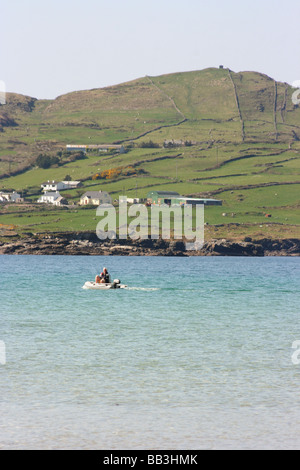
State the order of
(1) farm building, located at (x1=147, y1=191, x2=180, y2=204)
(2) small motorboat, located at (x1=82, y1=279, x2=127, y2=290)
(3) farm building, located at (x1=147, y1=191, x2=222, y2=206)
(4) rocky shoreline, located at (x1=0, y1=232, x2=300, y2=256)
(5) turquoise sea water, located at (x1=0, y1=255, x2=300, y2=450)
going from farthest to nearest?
(1) farm building, located at (x1=147, y1=191, x2=180, y2=204) < (3) farm building, located at (x1=147, y1=191, x2=222, y2=206) < (4) rocky shoreline, located at (x1=0, y1=232, x2=300, y2=256) < (2) small motorboat, located at (x1=82, y1=279, x2=127, y2=290) < (5) turquoise sea water, located at (x1=0, y1=255, x2=300, y2=450)

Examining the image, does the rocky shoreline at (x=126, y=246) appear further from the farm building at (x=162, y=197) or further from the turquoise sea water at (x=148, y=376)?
the turquoise sea water at (x=148, y=376)

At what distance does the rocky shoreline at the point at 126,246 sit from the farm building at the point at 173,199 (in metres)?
26.7

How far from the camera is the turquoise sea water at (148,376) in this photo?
20031mm

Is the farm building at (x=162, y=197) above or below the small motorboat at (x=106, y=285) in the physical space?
above

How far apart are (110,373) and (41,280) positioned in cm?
6130

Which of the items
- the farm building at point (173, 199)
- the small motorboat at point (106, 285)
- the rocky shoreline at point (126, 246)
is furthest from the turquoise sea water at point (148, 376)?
the farm building at point (173, 199)

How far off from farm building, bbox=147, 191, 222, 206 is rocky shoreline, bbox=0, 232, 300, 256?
2668 centimetres

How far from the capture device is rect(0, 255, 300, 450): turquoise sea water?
2003cm

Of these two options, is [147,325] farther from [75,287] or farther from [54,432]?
[75,287]

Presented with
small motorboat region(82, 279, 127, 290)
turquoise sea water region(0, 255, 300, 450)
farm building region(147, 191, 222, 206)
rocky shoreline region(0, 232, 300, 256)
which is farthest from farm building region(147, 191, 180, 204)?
turquoise sea water region(0, 255, 300, 450)

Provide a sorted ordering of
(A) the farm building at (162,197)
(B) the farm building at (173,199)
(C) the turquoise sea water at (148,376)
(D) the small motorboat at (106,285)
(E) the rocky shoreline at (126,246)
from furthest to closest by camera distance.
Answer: (A) the farm building at (162,197)
(B) the farm building at (173,199)
(E) the rocky shoreline at (126,246)
(D) the small motorboat at (106,285)
(C) the turquoise sea water at (148,376)

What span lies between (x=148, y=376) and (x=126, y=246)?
13451cm

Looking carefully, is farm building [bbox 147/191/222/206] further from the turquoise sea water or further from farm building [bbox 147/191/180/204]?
the turquoise sea water

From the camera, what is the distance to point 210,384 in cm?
2670
